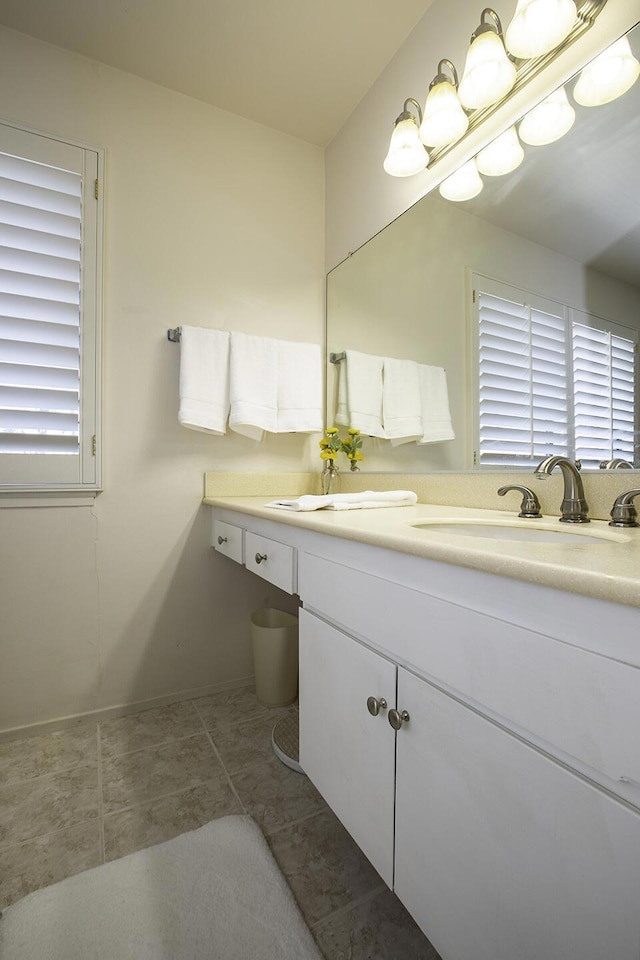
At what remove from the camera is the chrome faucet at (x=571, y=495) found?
0.93m

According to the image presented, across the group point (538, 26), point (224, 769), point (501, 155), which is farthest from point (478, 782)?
point (538, 26)

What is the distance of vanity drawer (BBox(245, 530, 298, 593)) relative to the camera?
107 centimetres

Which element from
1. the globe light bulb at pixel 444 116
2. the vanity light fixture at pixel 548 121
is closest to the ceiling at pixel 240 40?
the globe light bulb at pixel 444 116

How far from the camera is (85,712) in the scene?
61.4 inches

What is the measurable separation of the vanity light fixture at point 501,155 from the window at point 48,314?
49.6 inches

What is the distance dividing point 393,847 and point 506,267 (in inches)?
50.9

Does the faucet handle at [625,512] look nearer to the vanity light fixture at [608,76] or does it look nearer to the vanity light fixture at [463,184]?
the vanity light fixture at [608,76]

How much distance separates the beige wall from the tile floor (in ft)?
0.63

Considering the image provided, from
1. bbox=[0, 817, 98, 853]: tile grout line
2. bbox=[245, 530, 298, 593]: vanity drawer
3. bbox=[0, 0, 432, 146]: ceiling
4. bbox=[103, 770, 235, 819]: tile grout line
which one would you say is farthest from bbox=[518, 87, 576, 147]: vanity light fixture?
bbox=[0, 817, 98, 853]: tile grout line

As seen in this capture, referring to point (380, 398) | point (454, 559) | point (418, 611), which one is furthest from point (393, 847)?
point (380, 398)

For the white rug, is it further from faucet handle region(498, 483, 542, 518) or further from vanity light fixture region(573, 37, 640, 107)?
vanity light fixture region(573, 37, 640, 107)

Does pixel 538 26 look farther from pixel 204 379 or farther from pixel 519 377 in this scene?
pixel 204 379

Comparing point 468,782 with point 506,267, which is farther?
point 506,267

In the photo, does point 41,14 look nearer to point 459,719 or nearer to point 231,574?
point 231,574
